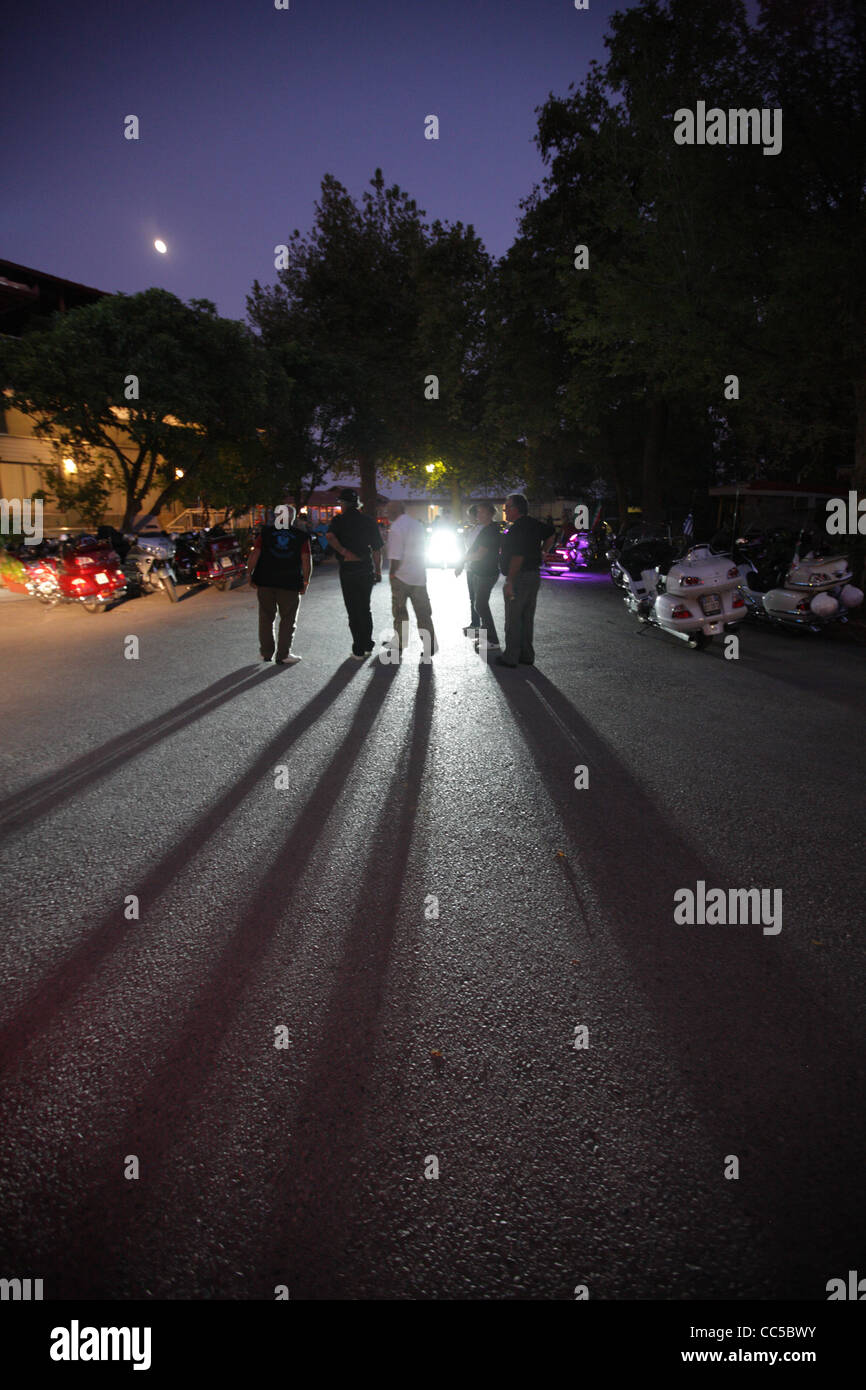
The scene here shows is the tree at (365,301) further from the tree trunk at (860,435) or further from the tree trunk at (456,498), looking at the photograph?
the tree trunk at (860,435)

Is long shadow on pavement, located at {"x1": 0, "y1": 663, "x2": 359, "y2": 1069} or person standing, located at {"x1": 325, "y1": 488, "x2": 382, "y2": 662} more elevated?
person standing, located at {"x1": 325, "y1": 488, "x2": 382, "y2": 662}

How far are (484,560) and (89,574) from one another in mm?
8732

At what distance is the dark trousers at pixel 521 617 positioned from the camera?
8227 mm

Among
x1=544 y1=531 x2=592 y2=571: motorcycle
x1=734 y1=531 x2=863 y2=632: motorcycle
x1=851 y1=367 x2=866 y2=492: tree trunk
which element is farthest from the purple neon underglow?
x1=734 y1=531 x2=863 y2=632: motorcycle

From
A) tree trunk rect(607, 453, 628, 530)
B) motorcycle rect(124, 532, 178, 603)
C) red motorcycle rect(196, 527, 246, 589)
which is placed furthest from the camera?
tree trunk rect(607, 453, 628, 530)

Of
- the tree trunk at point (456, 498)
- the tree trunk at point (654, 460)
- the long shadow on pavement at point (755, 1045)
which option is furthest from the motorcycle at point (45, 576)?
the tree trunk at point (456, 498)

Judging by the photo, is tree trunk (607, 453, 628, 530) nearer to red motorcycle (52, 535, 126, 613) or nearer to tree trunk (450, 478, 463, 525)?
tree trunk (450, 478, 463, 525)

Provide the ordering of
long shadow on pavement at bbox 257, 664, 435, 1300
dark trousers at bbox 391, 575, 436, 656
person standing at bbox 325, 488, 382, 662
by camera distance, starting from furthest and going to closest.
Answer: dark trousers at bbox 391, 575, 436, 656 → person standing at bbox 325, 488, 382, 662 → long shadow on pavement at bbox 257, 664, 435, 1300

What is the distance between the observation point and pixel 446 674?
8.14 meters

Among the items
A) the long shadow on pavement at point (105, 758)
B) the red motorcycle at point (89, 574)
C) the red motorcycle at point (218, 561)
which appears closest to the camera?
the long shadow on pavement at point (105, 758)

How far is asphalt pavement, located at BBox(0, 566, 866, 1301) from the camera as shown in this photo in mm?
1812

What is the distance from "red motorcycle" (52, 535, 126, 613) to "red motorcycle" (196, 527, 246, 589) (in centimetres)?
348

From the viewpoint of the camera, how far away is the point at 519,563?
822cm

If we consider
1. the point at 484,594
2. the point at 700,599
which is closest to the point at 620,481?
the point at 700,599
